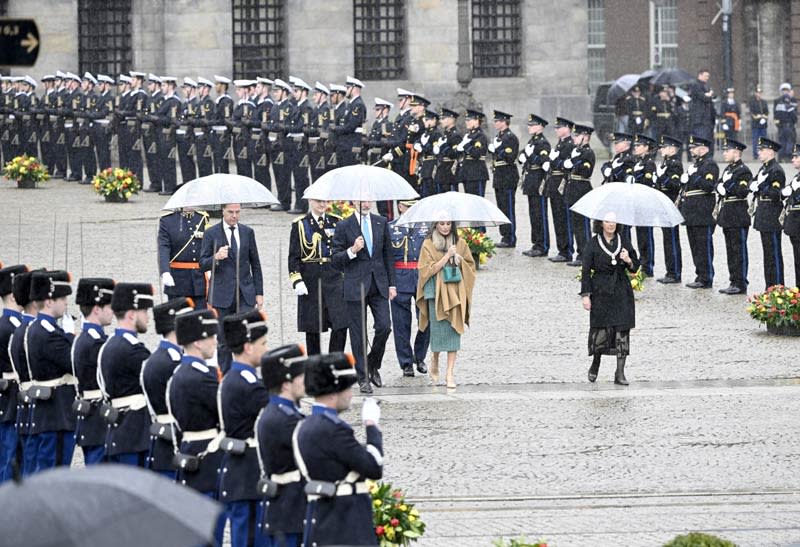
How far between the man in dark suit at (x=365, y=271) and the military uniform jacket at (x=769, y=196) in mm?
6570

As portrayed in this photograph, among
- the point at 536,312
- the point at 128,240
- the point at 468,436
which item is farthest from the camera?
the point at 128,240

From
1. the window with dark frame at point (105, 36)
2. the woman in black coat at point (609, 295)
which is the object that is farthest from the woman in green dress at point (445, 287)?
the window with dark frame at point (105, 36)

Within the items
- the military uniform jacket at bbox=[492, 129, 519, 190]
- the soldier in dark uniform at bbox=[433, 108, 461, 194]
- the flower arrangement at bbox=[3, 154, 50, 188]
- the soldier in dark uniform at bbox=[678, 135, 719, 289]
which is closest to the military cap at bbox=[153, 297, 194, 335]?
the soldier in dark uniform at bbox=[678, 135, 719, 289]

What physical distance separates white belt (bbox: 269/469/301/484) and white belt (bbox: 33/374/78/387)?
2929 mm

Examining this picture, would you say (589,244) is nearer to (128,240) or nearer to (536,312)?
(536,312)

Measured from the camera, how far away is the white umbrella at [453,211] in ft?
52.1

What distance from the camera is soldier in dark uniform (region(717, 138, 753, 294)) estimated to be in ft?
70.4

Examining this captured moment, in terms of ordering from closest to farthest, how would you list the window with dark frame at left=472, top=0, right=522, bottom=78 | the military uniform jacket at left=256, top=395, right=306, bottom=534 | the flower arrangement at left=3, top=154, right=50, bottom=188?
the military uniform jacket at left=256, top=395, right=306, bottom=534, the flower arrangement at left=3, top=154, right=50, bottom=188, the window with dark frame at left=472, top=0, right=522, bottom=78

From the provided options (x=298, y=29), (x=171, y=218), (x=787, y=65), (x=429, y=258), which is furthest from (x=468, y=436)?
(x=787, y=65)

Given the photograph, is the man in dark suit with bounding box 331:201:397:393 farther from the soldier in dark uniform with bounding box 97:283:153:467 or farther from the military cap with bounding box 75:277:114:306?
the soldier in dark uniform with bounding box 97:283:153:467

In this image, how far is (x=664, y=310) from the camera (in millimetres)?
20172

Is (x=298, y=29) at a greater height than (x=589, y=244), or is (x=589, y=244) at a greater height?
(x=298, y=29)

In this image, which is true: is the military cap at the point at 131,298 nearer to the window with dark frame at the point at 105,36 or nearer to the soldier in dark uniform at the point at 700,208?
the soldier in dark uniform at the point at 700,208

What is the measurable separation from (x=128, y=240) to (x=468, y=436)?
38.2 feet
